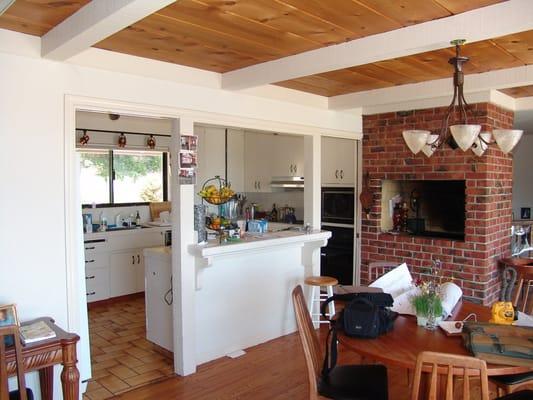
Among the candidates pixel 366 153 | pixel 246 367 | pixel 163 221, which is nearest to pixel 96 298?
pixel 163 221

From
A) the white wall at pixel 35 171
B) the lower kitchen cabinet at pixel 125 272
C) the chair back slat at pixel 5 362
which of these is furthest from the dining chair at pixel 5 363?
the lower kitchen cabinet at pixel 125 272

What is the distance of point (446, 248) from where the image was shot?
4.36 metres

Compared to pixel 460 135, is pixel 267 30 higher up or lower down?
higher up

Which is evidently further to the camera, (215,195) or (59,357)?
(215,195)

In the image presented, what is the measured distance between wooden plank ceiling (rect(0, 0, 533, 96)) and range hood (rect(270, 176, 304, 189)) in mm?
2718

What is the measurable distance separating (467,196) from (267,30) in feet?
8.79

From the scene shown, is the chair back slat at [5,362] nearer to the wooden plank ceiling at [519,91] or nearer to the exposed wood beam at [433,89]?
the exposed wood beam at [433,89]

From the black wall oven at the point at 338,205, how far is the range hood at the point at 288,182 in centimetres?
51

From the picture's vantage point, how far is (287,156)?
6238 millimetres

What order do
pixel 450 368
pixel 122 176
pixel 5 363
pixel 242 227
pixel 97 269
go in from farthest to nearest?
pixel 122 176 → pixel 97 269 → pixel 242 227 → pixel 5 363 → pixel 450 368

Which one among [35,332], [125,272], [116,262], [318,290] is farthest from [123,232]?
[35,332]

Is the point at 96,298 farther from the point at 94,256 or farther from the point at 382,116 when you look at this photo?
the point at 382,116

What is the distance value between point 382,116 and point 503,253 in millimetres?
1817

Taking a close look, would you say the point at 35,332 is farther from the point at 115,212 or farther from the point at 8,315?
the point at 115,212
